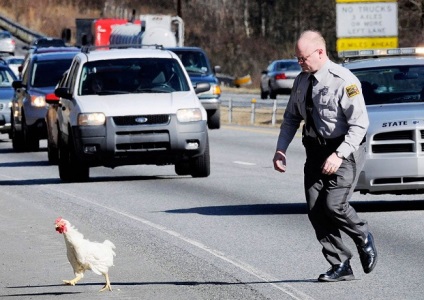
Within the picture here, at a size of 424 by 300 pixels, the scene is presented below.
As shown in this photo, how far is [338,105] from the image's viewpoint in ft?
31.8

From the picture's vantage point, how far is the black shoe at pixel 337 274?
9.94 m

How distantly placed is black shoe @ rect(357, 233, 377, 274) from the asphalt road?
137 mm

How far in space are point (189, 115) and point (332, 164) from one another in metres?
10.3

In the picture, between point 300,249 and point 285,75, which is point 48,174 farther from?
point 285,75

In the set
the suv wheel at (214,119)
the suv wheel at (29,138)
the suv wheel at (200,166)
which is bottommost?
the suv wheel at (214,119)

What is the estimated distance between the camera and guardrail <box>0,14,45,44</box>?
99.4m

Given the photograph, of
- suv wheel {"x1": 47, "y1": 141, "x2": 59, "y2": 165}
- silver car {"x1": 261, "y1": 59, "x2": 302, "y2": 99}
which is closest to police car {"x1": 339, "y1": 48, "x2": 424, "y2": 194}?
suv wheel {"x1": 47, "y1": 141, "x2": 59, "y2": 165}

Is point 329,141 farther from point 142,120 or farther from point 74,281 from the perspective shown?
point 142,120

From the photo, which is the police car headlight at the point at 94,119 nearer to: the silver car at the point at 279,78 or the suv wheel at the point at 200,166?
the suv wheel at the point at 200,166

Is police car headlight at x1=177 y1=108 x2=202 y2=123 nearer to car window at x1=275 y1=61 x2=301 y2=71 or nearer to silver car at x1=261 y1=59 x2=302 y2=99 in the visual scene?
silver car at x1=261 y1=59 x2=302 y2=99

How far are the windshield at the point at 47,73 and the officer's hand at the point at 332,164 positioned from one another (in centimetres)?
1939

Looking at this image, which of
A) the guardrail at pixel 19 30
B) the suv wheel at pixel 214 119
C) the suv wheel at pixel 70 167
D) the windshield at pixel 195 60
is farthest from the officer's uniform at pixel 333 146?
the guardrail at pixel 19 30

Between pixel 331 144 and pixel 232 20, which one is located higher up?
pixel 331 144

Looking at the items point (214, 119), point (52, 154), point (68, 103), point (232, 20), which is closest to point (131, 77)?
point (68, 103)
